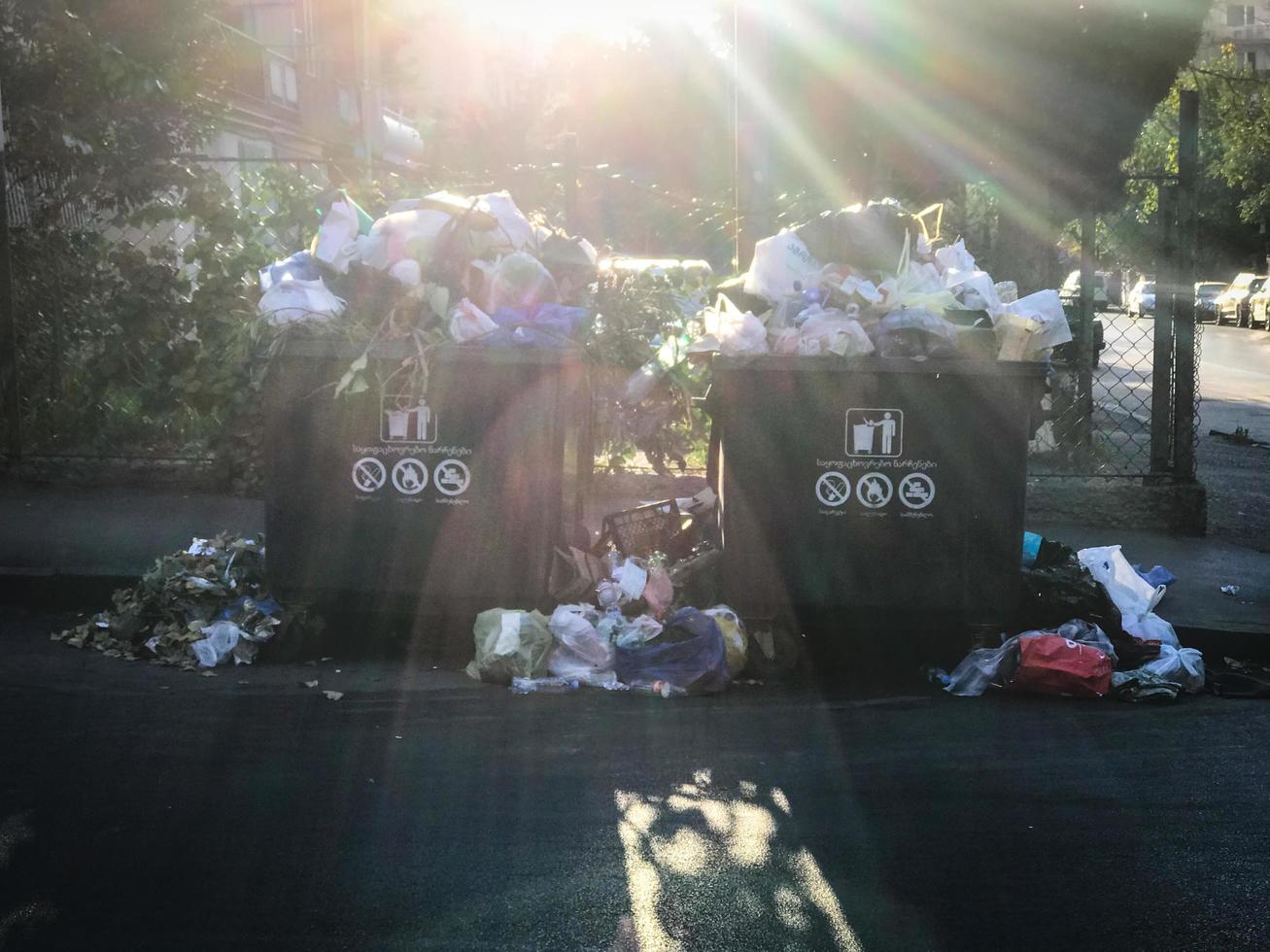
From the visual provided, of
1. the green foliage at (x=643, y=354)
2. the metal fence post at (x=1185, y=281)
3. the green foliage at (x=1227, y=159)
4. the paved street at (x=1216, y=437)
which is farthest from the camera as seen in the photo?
the green foliage at (x=1227, y=159)

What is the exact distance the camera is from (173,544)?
7.19 metres

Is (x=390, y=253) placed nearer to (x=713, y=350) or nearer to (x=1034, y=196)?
(x=713, y=350)

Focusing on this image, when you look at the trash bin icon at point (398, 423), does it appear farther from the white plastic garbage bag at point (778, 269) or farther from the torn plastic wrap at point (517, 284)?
the white plastic garbage bag at point (778, 269)

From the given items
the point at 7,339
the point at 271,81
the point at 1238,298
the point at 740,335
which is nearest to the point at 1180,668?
the point at 740,335

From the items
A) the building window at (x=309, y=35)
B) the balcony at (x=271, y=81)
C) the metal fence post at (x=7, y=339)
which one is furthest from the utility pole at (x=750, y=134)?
the building window at (x=309, y=35)

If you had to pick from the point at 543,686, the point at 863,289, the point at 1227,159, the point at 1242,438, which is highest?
the point at 1227,159

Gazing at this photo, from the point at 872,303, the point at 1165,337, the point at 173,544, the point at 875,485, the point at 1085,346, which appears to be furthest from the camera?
the point at 1085,346

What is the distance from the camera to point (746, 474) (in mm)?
5594

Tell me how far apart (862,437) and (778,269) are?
0.92 metres

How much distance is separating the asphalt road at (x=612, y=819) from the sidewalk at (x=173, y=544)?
123cm

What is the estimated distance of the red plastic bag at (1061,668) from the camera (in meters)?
5.23

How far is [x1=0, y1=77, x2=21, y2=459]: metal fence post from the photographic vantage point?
8.36 meters

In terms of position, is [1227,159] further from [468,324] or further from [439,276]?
[468,324]

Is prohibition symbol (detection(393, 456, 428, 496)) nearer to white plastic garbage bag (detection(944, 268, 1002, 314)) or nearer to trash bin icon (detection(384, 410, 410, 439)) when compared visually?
trash bin icon (detection(384, 410, 410, 439))
